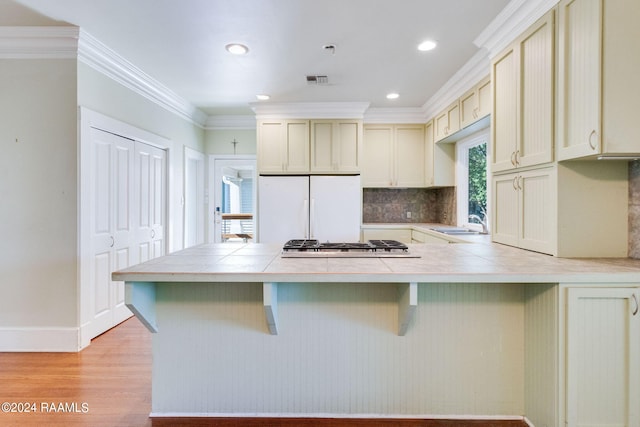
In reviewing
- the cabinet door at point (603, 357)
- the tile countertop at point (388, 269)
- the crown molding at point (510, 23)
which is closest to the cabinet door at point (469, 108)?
the crown molding at point (510, 23)

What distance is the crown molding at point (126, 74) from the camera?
2.61m

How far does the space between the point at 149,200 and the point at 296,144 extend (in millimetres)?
1888

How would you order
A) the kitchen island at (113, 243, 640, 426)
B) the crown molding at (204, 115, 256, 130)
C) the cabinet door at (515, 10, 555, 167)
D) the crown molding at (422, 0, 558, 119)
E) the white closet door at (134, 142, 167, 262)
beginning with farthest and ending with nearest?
1. the crown molding at (204, 115, 256, 130)
2. the white closet door at (134, 142, 167, 262)
3. the crown molding at (422, 0, 558, 119)
4. the cabinet door at (515, 10, 555, 167)
5. the kitchen island at (113, 243, 640, 426)

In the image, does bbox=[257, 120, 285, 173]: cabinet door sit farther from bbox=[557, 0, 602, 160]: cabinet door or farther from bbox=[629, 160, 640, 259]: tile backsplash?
bbox=[629, 160, 640, 259]: tile backsplash

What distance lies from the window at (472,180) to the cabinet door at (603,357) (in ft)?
6.98

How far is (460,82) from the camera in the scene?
3262 mm

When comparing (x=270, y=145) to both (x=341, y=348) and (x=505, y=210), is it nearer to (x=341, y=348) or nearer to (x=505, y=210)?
(x=505, y=210)

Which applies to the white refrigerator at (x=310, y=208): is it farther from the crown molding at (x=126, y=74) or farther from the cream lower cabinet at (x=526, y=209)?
the cream lower cabinet at (x=526, y=209)

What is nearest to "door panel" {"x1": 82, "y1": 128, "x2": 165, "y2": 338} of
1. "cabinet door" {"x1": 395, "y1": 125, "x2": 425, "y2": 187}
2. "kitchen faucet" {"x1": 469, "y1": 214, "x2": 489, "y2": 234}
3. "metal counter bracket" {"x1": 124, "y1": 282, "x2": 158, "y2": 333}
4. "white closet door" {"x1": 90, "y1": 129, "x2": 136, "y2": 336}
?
"white closet door" {"x1": 90, "y1": 129, "x2": 136, "y2": 336}

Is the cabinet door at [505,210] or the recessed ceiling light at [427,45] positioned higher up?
the recessed ceiling light at [427,45]

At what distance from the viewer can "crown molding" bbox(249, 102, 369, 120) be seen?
4.18 meters

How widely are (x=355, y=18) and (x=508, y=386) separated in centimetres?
243

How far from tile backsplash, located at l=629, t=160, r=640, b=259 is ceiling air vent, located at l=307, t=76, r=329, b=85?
Answer: 2533mm

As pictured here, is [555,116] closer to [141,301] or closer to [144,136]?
[141,301]
